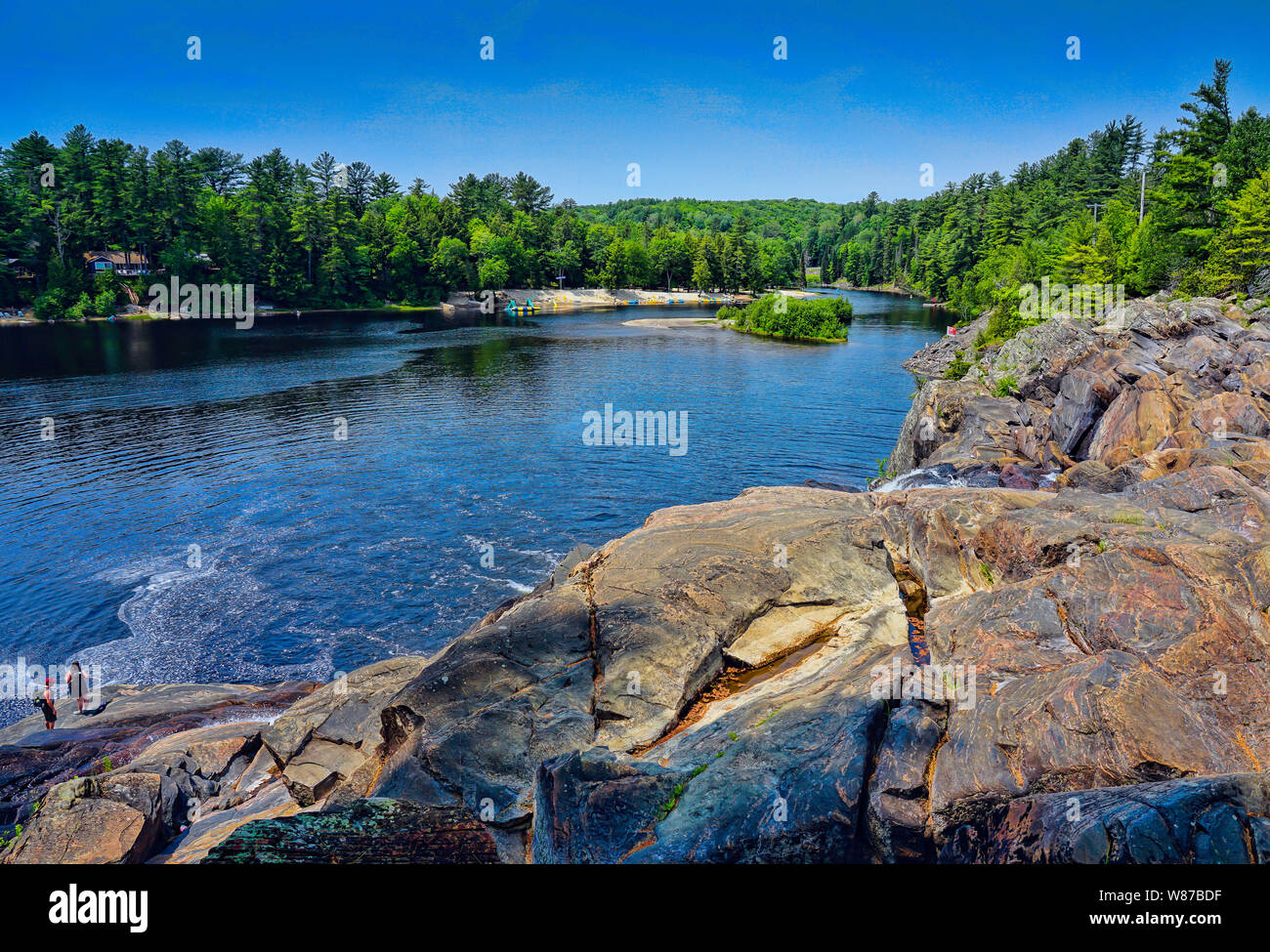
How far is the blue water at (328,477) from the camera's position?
27.2m

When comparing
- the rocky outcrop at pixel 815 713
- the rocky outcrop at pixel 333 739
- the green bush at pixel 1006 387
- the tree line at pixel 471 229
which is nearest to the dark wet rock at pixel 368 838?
the rocky outcrop at pixel 815 713

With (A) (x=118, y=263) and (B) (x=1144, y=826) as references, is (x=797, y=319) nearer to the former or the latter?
(B) (x=1144, y=826)

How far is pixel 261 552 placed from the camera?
107 feet

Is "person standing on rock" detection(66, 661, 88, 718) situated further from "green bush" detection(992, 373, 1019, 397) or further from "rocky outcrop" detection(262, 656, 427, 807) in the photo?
"green bush" detection(992, 373, 1019, 397)

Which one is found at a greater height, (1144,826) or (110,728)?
(1144,826)

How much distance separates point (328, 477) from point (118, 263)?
12323 cm

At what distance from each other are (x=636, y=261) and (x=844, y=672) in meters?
194

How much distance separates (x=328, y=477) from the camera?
42.7m

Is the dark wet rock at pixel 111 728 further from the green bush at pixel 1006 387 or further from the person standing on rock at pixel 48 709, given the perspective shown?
the green bush at pixel 1006 387

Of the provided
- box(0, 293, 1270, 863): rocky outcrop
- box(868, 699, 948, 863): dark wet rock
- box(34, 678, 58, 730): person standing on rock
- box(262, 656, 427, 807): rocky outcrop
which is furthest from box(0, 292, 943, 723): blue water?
box(868, 699, 948, 863): dark wet rock

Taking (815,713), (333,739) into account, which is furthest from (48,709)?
(815,713)

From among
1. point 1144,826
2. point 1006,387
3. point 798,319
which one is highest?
point 798,319

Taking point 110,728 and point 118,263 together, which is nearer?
point 110,728

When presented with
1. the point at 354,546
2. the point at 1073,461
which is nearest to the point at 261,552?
the point at 354,546
